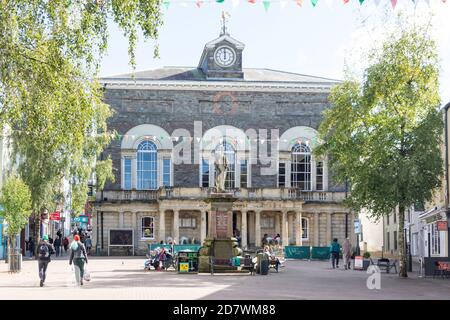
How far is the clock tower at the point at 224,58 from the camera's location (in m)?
60.5

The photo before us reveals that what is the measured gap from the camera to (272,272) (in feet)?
106

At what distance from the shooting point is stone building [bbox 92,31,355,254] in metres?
56.8

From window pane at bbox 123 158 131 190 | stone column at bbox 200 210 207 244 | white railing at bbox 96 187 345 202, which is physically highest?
window pane at bbox 123 158 131 190

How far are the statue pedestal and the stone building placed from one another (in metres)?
23.5

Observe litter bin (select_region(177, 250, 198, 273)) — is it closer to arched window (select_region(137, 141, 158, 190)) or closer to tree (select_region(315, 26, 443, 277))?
tree (select_region(315, 26, 443, 277))

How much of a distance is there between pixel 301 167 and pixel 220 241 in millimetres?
29533

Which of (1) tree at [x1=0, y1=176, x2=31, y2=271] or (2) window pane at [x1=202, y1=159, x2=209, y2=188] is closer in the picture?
(1) tree at [x1=0, y1=176, x2=31, y2=271]

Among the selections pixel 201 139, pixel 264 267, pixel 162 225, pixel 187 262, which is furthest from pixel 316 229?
pixel 187 262

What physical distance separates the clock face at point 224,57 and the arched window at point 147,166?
8371 mm

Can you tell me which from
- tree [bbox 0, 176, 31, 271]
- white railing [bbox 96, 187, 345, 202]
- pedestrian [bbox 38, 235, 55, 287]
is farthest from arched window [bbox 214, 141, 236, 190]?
pedestrian [bbox 38, 235, 55, 287]

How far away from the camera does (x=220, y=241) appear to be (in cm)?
3153

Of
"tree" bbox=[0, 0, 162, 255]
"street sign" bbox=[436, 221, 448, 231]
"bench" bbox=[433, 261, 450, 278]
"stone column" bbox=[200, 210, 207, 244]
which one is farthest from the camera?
"stone column" bbox=[200, 210, 207, 244]

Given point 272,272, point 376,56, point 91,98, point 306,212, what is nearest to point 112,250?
point 306,212

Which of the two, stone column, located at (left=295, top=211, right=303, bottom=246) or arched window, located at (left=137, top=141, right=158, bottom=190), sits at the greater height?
arched window, located at (left=137, top=141, right=158, bottom=190)
